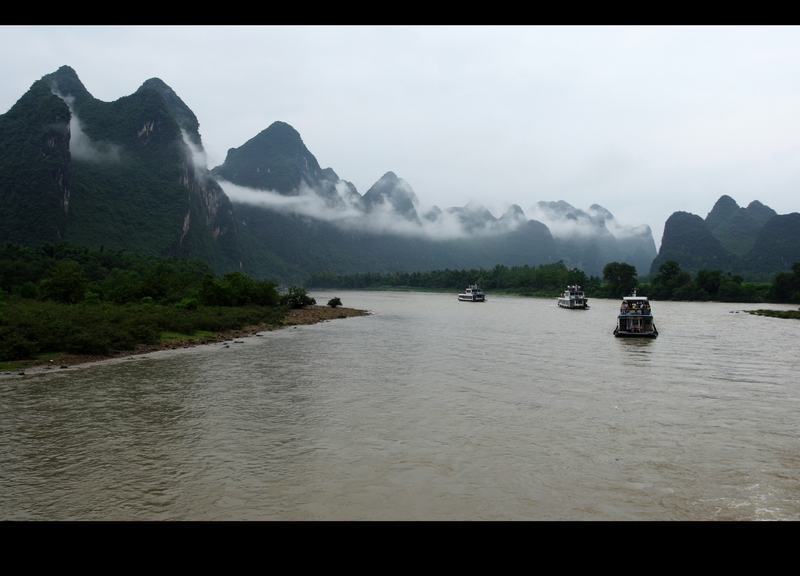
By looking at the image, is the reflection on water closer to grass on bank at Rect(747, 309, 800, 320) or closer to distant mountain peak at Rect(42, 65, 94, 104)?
grass on bank at Rect(747, 309, 800, 320)

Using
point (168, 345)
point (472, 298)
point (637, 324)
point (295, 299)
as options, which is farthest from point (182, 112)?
point (637, 324)

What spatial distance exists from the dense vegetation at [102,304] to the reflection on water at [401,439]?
288 cm

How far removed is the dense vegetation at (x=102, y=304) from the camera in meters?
20.8

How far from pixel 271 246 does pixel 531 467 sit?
592 feet

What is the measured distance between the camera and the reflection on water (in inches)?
323

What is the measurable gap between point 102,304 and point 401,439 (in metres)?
26.4

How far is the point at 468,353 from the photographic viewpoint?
25.6 m

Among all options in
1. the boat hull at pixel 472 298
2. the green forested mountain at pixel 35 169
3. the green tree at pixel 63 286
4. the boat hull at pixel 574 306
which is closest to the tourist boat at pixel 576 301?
the boat hull at pixel 574 306

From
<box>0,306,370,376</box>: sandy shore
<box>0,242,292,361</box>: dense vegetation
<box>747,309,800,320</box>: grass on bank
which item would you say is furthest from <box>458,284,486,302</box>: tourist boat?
<box>0,306,370,376</box>: sandy shore

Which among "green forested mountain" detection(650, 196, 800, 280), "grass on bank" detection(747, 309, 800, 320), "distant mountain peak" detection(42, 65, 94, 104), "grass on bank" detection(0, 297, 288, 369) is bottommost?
"grass on bank" detection(0, 297, 288, 369)

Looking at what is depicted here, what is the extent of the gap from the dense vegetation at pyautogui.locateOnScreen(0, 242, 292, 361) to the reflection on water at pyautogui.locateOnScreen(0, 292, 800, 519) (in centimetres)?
288

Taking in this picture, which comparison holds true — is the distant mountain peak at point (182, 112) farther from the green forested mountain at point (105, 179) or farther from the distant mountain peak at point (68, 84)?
the distant mountain peak at point (68, 84)
